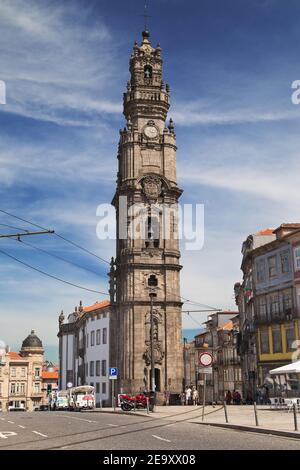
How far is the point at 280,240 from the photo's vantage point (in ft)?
148

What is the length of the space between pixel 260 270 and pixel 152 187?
18.5 meters

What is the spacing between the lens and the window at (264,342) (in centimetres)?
4644

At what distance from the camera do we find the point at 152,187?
62.5 metres

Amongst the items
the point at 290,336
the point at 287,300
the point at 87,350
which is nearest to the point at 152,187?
the point at 287,300

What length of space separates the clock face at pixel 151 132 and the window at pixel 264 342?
27730mm

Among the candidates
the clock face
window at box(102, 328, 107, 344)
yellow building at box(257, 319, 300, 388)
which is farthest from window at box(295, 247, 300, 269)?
window at box(102, 328, 107, 344)

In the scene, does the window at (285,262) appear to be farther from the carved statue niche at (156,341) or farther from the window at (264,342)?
the carved statue niche at (156,341)

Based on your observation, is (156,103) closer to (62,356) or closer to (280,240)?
(280,240)

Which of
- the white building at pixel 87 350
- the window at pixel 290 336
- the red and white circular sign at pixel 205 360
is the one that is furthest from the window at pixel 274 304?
the white building at pixel 87 350

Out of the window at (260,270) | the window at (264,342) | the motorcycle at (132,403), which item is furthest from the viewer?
the window at (260,270)

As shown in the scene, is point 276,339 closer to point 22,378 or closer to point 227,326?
point 227,326

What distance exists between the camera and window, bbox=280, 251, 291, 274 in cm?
4456

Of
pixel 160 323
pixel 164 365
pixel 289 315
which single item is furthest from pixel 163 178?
pixel 289 315
